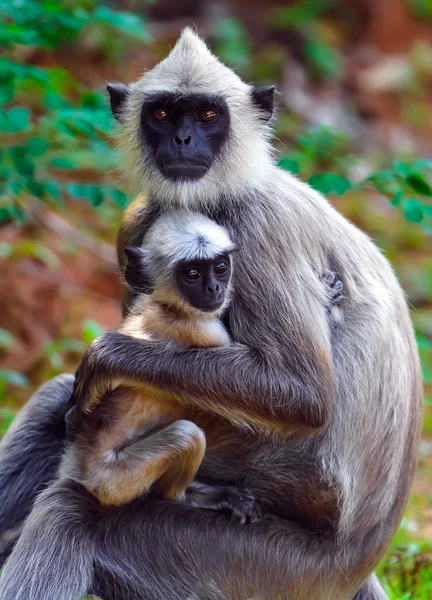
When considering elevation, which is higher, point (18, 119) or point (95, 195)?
point (18, 119)

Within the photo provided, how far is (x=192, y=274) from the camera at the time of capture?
4117mm

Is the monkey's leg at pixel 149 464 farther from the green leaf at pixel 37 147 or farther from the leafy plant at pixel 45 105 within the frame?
the green leaf at pixel 37 147

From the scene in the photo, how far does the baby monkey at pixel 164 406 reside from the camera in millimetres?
3938

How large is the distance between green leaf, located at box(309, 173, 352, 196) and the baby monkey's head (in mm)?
1228

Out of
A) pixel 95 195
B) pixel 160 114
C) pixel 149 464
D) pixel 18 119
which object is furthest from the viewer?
pixel 95 195

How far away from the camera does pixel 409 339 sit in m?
4.53

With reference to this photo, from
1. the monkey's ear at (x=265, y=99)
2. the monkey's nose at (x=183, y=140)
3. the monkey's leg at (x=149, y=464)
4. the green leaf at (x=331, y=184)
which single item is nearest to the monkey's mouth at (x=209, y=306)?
the monkey's leg at (x=149, y=464)

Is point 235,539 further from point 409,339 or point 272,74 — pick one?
point 272,74

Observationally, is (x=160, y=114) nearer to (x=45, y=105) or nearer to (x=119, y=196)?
(x=119, y=196)

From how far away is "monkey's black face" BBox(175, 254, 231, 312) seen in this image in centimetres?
399

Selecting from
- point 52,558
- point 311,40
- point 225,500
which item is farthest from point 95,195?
point 311,40

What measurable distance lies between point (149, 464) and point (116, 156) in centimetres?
211

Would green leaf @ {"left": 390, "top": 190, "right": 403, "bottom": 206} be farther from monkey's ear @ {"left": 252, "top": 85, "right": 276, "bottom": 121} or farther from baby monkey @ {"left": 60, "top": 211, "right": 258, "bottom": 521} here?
baby monkey @ {"left": 60, "top": 211, "right": 258, "bottom": 521}

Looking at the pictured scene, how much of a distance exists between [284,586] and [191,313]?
1141 mm
